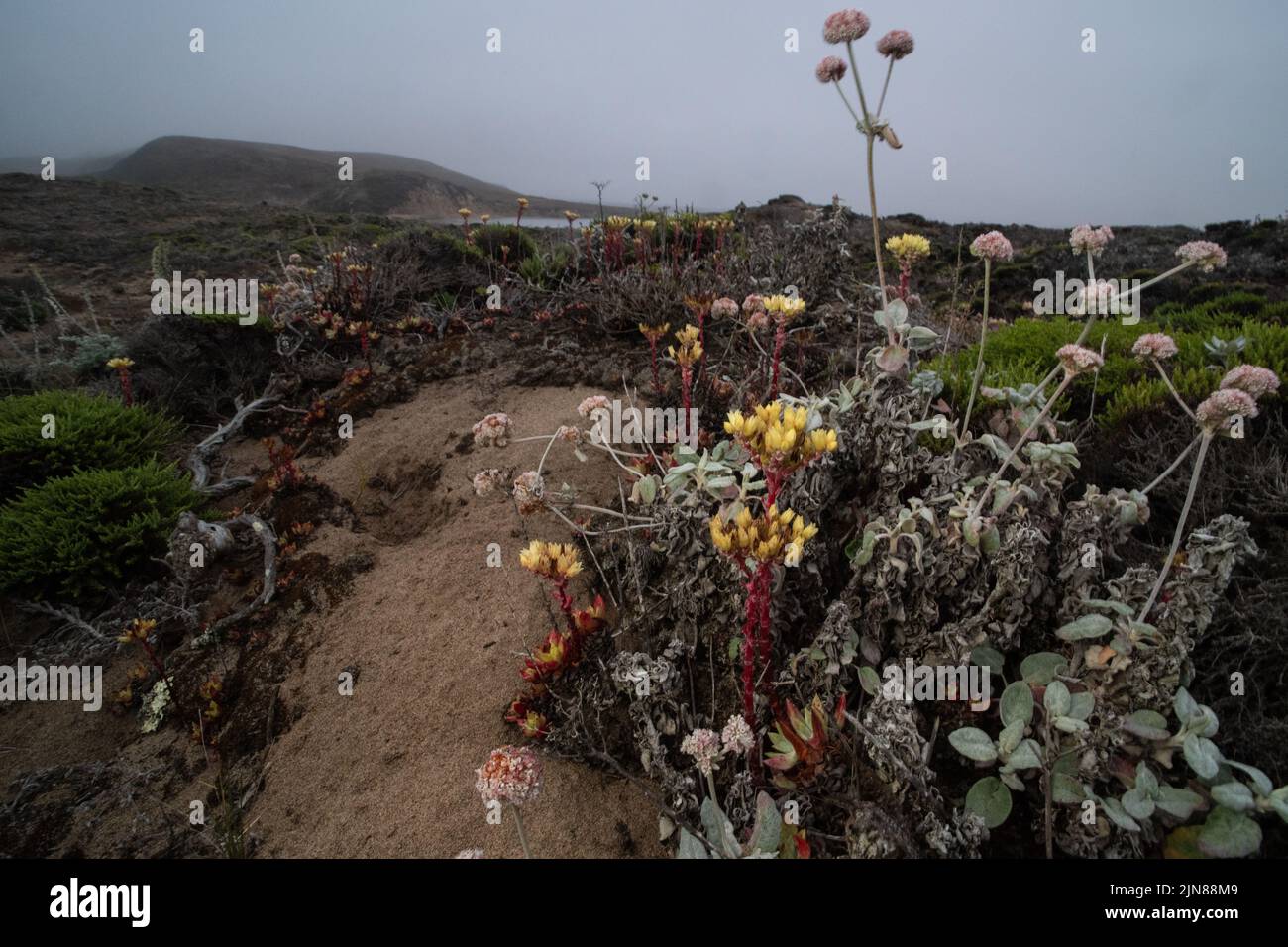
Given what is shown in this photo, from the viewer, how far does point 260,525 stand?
3447 millimetres

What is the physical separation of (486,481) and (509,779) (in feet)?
4.25

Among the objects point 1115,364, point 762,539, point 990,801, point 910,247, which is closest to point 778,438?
point 762,539

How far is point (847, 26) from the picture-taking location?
82.6 inches

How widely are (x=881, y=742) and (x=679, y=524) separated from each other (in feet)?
3.38

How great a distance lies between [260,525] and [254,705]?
1215 millimetres

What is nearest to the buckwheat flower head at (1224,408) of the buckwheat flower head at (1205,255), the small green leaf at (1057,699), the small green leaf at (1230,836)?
the buckwheat flower head at (1205,255)

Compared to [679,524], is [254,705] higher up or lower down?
lower down

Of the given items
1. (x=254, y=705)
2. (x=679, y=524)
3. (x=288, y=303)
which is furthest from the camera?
(x=288, y=303)

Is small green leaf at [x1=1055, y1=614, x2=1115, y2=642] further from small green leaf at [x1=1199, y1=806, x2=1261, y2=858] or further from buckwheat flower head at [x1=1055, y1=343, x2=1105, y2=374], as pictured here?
buckwheat flower head at [x1=1055, y1=343, x2=1105, y2=374]

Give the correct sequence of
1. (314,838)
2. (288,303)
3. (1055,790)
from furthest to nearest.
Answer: (288,303)
(314,838)
(1055,790)

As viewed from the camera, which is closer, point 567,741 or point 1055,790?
point 1055,790
